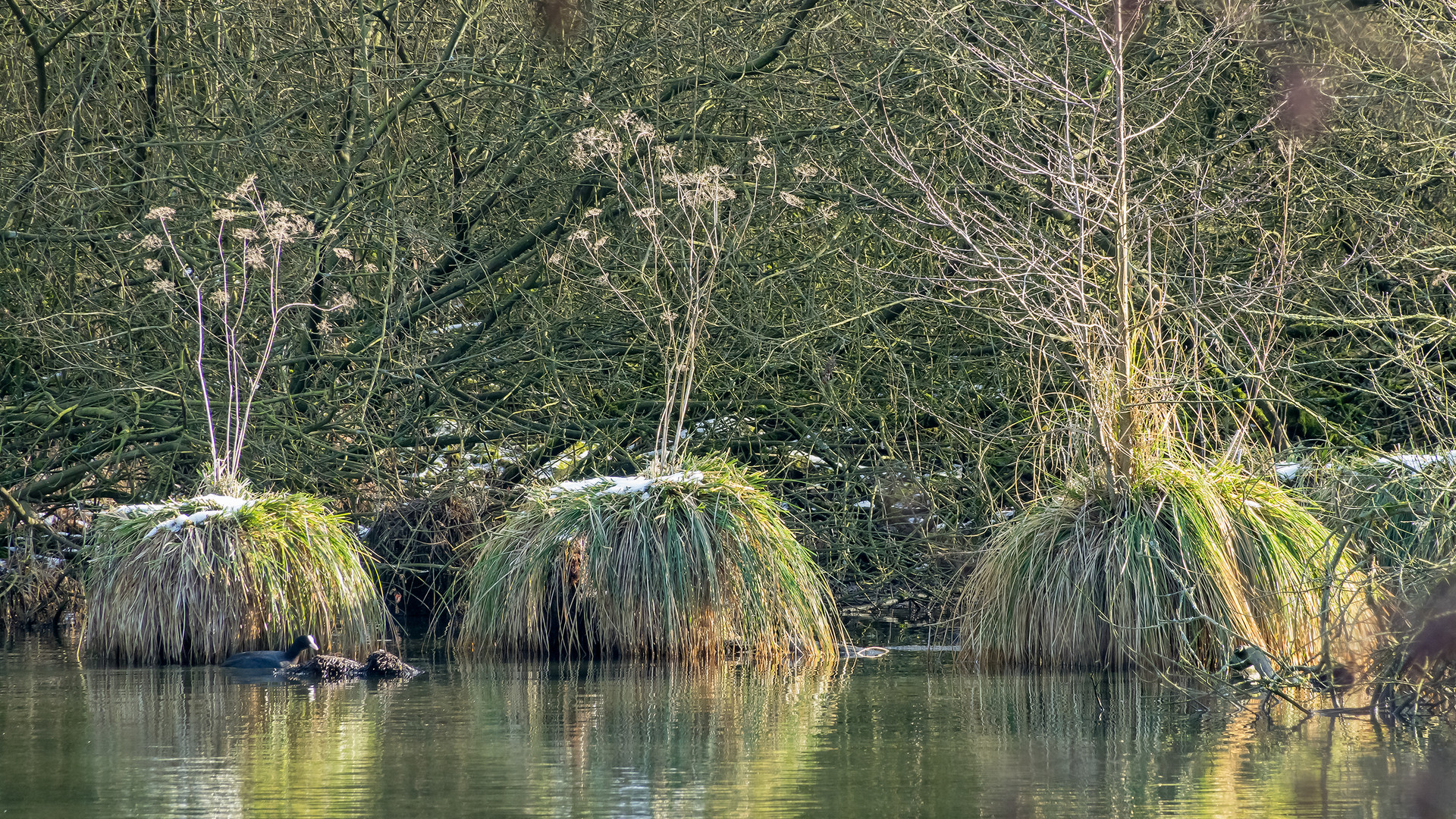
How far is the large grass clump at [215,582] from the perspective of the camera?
9.90 m

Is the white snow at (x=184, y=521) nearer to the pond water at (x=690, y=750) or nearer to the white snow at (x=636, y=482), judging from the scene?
the pond water at (x=690, y=750)

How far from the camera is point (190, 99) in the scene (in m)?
13.6

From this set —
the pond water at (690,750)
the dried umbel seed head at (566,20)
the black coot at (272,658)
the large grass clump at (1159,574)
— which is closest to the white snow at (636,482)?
the pond water at (690,750)

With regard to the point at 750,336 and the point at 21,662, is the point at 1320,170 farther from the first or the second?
the point at 21,662

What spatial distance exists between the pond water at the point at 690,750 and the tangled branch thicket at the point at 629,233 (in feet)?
12.6

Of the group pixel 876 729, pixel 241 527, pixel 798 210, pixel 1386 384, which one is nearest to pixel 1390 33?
pixel 1386 384

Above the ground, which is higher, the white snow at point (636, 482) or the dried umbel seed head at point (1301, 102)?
the dried umbel seed head at point (1301, 102)

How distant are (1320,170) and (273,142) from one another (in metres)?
7.55

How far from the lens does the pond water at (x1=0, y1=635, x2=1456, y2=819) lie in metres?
5.52

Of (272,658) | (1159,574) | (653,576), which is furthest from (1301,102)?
(272,658)

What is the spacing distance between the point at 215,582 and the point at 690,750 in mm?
4292

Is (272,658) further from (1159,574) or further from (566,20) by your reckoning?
(566,20)

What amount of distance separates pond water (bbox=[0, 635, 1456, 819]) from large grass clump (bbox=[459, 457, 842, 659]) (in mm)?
712

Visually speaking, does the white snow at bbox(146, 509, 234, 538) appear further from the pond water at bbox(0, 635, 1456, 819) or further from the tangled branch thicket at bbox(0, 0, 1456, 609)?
the tangled branch thicket at bbox(0, 0, 1456, 609)
